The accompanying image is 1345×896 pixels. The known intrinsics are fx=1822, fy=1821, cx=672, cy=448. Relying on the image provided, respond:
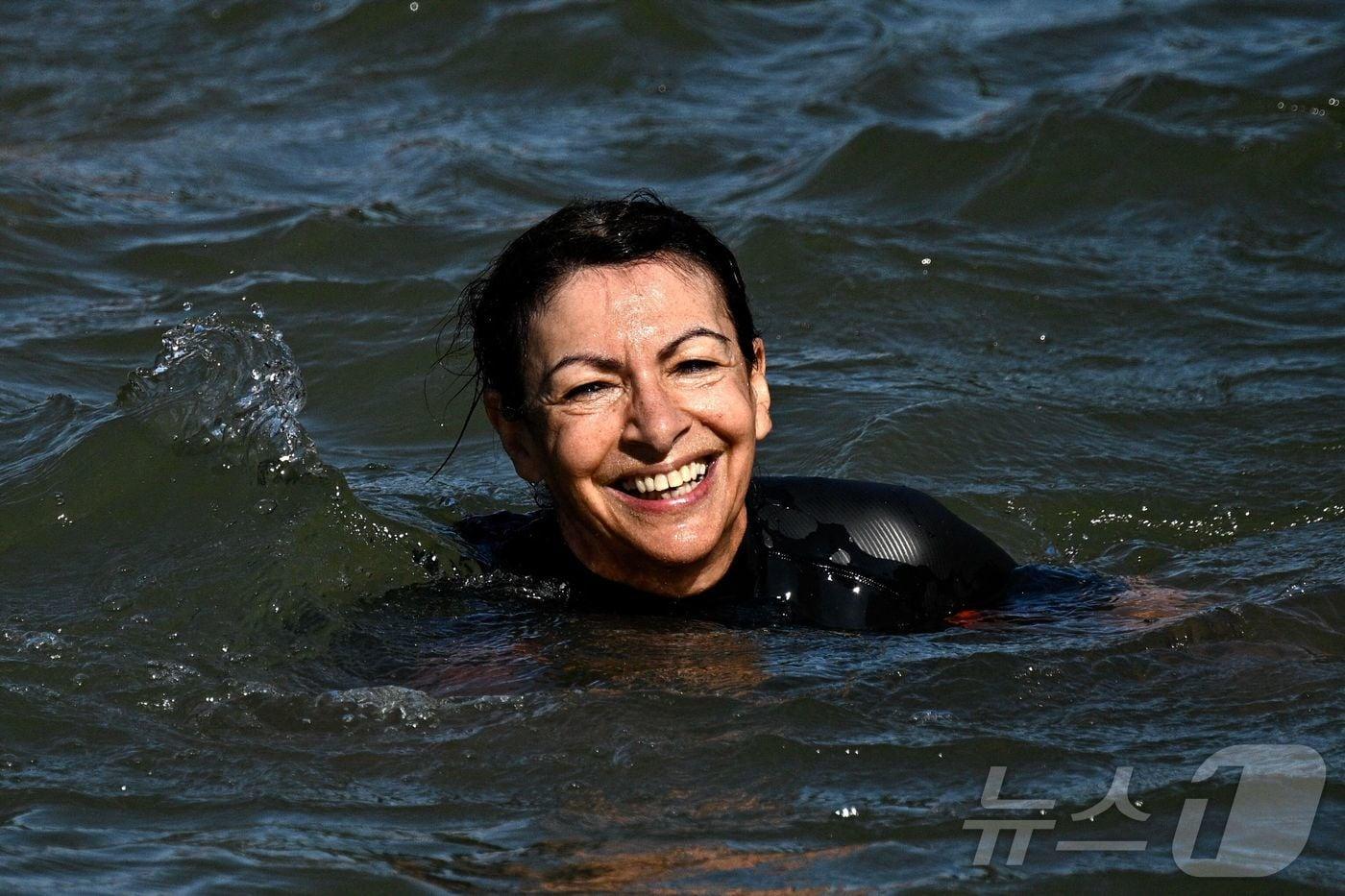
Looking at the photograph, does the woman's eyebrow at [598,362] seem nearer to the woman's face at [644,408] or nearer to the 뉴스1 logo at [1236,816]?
the woman's face at [644,408]

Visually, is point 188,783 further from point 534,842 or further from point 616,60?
point 616,60

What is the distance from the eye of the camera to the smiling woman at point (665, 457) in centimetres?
399

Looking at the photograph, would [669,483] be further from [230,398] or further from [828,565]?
[230,398]

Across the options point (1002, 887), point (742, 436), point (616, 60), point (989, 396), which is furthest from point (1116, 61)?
point (1002, 887)

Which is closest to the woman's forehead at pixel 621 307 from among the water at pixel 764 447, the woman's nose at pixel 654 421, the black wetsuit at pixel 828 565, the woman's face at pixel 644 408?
the woman's face at pixel 644 408

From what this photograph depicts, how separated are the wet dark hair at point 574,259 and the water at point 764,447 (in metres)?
0.59

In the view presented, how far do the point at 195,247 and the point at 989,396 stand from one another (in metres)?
3.74

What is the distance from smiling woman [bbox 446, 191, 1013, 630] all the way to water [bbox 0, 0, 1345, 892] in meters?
0.17

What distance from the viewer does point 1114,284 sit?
7547 millimetres

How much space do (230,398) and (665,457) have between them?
2.00m

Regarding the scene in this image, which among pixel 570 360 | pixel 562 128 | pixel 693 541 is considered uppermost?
pixel 562 128

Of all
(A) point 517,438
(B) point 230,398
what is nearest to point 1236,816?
(A) point 517,438

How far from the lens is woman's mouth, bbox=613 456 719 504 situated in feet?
13.1

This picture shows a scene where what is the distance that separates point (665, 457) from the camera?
13.0 feet
